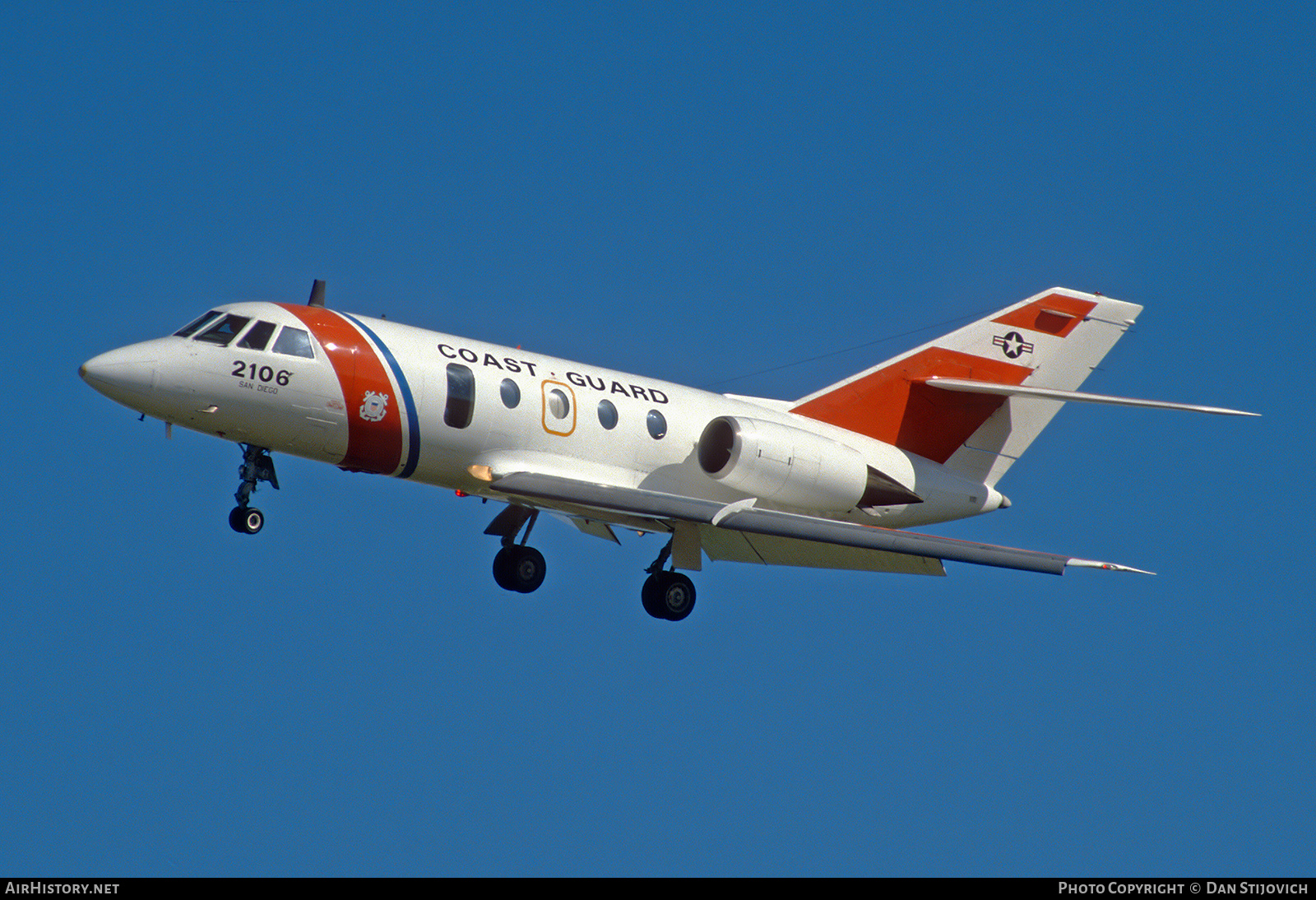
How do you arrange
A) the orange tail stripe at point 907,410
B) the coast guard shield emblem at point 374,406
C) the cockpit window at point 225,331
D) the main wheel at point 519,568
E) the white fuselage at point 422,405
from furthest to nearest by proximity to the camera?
1. the orange tail stripe at point 907,410
2. the main wheel at point 519,568
3. the coast guard shield emblem at point 374,406
4. the cockpit window at point 225,331
5. the white fuselage at point 422,405

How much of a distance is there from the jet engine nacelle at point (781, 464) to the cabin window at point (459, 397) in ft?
12.4

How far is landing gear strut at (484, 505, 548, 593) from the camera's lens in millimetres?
25062

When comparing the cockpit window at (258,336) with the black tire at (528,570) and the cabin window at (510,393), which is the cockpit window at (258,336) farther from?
the black tire at (528,570)

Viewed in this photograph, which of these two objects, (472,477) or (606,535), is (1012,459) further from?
(472,477)

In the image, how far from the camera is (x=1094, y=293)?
88.9 feet

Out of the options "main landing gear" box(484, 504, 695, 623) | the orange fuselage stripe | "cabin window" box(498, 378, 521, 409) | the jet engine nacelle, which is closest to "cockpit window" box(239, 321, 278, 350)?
the orange fuselage stripe

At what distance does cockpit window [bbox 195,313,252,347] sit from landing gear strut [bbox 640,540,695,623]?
279 inches

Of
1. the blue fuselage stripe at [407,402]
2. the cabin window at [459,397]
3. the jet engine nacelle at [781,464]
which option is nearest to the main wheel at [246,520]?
the blue fuselage stripe at [407,402]

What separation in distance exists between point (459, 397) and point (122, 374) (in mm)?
4384

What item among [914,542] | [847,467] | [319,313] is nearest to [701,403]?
[847,467]

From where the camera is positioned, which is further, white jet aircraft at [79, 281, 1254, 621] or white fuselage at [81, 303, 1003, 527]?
white jet aircraft at [79, 281, 1254, 621]

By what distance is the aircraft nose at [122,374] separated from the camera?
20.6 m

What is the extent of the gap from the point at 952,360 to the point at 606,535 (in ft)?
21.0

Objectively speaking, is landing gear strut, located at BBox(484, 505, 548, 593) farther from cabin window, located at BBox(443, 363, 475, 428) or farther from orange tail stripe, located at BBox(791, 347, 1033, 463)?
orange tail stripe, located at BBox(791, 347, 1033, 463)
